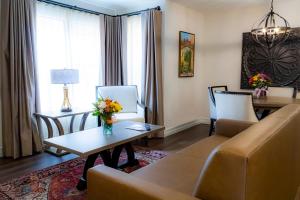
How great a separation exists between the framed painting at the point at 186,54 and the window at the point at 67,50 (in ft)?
5.17

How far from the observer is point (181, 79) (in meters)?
4.98

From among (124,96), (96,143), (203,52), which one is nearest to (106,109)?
(96,143)

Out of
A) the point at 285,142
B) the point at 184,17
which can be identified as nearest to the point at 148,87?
the point at 184,17

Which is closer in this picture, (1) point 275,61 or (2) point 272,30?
(2) point 272,30

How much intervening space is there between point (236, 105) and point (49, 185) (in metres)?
2.68

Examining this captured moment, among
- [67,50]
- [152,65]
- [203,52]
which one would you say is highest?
[203,52]

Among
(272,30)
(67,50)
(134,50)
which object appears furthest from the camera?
(134,50)

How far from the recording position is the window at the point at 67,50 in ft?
12.7

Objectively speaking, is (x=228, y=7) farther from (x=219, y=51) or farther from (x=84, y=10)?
(x=84, y=10)

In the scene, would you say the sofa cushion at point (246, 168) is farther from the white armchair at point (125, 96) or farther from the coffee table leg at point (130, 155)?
the white armchair at point (125, 96)

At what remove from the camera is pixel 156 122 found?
4.50 m

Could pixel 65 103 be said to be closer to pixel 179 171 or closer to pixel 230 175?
pixel 179 171

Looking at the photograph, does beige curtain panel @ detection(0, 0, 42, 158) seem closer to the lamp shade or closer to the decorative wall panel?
the lamp shade

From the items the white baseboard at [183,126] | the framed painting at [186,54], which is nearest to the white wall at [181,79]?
the white baseboard at [183,126]
